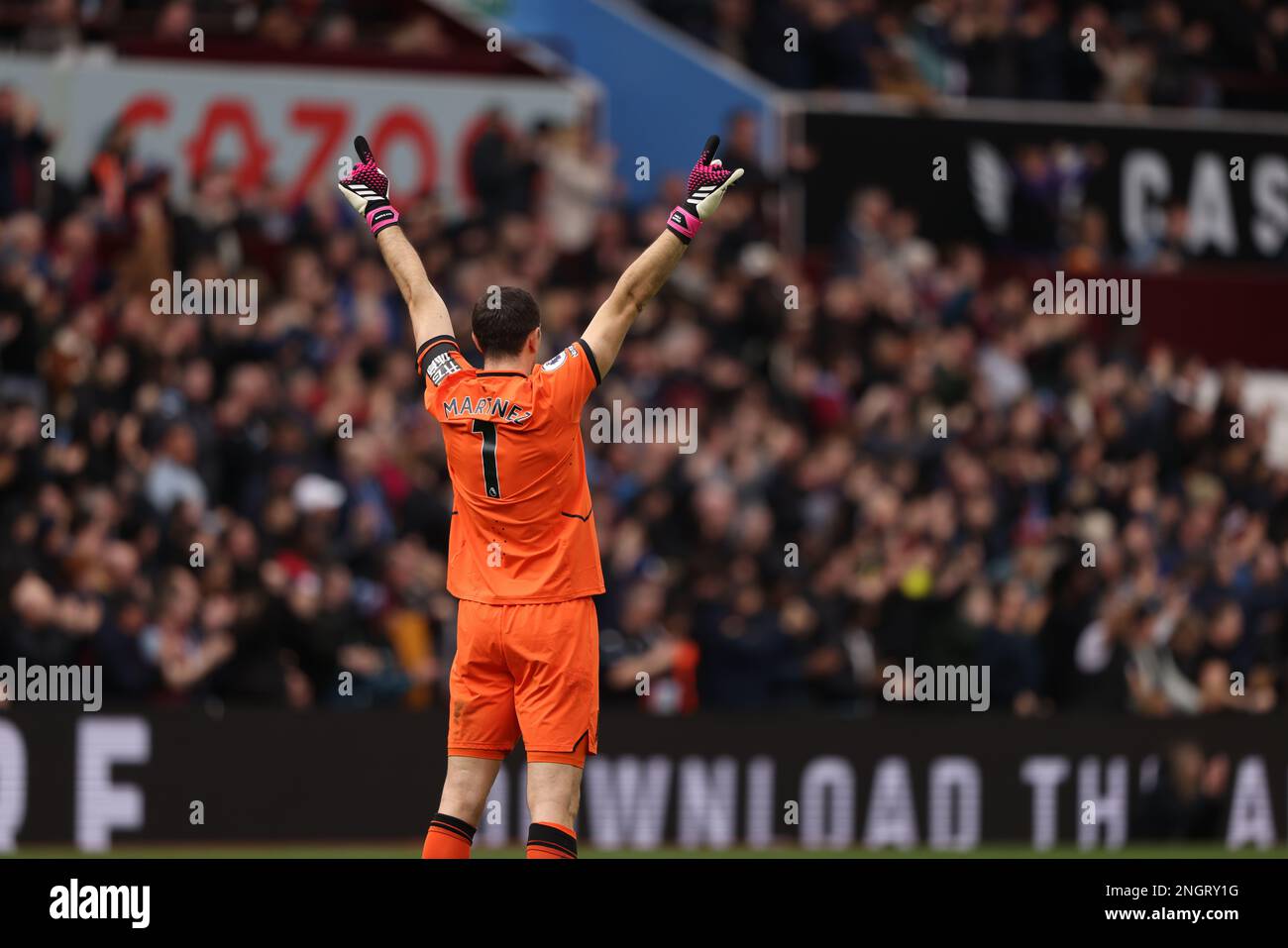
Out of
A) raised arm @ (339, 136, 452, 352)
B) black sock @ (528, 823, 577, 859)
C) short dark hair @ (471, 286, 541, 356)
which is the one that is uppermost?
raised arm @ (339, 136, 452, 352)

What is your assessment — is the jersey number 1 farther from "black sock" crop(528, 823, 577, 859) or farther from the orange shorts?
"black sock" crop(528, 823, 577, 859)

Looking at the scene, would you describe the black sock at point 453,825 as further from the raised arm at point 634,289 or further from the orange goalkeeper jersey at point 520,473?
the raised arm at point 634,289

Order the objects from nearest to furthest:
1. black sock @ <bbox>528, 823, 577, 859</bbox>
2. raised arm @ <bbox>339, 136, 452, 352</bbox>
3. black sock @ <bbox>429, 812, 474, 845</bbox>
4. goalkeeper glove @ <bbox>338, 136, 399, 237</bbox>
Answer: black sock @ <bbox>528, 823, 577, 859</bbox>
black sock @ <bbox>429, 812, 474, 845</bbox>
raised arm @ <bbox>339, 136, 452, 352</bbox>
goalkeeper glove @ <bbox>338, 136, 399, 237</bbox>

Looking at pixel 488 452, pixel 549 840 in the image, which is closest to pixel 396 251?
pixel 488 452

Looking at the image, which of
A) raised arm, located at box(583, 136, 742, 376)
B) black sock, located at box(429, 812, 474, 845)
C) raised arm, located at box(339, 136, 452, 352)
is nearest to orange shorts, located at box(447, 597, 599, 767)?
black sock, located at box(429, 812, 474, 845)

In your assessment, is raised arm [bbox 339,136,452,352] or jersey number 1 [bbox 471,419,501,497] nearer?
jersey number 1 [bbox 471,419,501,497]

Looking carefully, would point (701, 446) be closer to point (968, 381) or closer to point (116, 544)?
point (968, 381)

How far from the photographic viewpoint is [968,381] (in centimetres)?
2206

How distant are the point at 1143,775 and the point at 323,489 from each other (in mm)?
6455

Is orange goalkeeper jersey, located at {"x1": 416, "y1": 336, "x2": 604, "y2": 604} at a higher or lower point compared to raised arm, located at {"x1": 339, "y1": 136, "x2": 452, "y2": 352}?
lower

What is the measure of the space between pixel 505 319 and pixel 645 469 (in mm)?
10300

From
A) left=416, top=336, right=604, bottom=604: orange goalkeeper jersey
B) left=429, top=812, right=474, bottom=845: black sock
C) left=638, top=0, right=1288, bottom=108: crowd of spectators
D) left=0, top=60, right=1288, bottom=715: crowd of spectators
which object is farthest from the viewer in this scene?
left=638, top=0, right=1288, bottom=108: crowd of spectators

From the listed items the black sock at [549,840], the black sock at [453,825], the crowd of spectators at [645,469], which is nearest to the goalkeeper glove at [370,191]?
the black sock at [453,825]

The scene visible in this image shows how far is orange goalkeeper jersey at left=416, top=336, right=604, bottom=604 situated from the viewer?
919cm
